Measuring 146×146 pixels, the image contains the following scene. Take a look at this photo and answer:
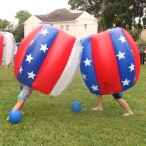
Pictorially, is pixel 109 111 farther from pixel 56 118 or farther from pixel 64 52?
pixel 64 52

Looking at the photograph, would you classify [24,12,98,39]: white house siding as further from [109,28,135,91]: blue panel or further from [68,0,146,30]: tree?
[109,28,135,91]: blue panel

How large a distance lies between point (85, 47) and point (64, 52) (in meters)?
0.49

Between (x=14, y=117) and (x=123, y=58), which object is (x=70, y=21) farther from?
(x=14, y=117)

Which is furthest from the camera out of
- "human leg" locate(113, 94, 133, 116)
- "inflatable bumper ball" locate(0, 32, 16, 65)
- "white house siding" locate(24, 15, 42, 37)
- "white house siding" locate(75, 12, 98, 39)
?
"white house siding" locate(24, 15, 42, 37)

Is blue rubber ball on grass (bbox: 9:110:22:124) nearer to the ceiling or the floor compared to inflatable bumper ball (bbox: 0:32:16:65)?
nearer to the floor

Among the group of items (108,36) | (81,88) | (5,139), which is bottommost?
(81,88)

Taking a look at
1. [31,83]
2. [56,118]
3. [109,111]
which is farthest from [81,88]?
[31,83]

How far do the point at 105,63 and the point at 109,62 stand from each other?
0.21 ft

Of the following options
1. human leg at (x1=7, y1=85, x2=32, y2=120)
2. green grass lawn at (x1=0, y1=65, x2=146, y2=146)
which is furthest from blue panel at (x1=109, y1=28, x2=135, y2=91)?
human leg at (x1=7, y1=85, x2=32, y2=120)

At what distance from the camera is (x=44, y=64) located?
486 cm

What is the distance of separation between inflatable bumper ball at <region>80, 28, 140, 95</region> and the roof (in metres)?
42.6

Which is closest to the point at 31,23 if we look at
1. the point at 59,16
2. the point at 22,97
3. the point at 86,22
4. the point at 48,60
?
the point at 59,16

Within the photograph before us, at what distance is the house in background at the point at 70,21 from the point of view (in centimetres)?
4603

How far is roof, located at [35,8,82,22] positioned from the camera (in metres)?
47.8
